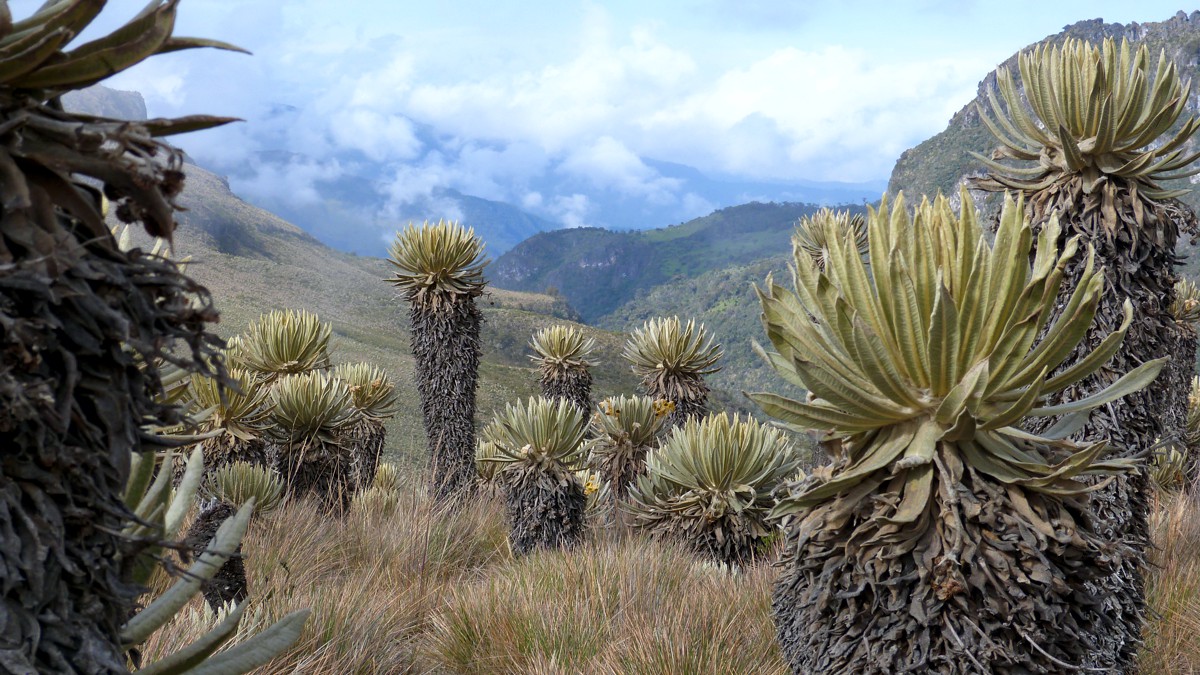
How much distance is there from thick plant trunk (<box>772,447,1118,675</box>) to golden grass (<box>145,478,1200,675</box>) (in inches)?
66.4

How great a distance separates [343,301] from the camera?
59594 millimetres

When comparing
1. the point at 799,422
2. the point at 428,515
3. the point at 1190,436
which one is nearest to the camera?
the point at 799,422

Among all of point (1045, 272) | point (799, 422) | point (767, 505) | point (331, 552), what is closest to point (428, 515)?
point (331, 552)

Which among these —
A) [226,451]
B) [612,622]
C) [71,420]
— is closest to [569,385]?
[226,451]

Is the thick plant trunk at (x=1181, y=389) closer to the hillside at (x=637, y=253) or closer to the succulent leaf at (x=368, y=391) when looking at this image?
the succulent leaf at (x=368, y=391)

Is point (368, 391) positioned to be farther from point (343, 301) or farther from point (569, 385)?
point (343, 301)

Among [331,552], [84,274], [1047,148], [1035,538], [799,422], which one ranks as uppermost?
[1047,148]

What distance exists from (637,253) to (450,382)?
427 feet

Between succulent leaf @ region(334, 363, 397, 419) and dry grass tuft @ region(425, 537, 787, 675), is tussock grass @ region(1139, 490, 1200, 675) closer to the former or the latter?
dry grass tuft @ region(425, 537, 787, 675)

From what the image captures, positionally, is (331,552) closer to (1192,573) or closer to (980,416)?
(980,416)

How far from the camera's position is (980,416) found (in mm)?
2551

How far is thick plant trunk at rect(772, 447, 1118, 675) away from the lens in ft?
8.14

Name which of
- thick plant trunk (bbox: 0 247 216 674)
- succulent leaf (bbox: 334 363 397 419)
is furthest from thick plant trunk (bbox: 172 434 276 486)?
thick plant trunk (bbox: 0 247 216 674)

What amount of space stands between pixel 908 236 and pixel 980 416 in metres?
0.58
